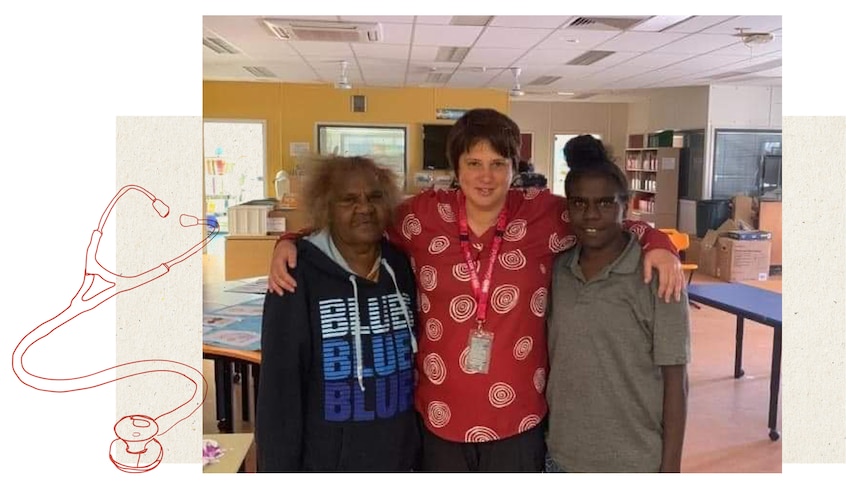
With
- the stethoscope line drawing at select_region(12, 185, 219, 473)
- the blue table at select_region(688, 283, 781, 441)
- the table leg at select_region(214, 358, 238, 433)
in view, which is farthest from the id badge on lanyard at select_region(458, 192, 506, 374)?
the blue table at select_region(688, 283, 781, 441)

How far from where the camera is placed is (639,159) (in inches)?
362

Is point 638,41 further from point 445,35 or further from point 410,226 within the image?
point 410,226

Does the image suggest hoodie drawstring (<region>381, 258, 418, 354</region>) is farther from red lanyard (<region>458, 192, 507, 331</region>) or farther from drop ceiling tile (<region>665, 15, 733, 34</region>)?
drop ceiling tile (<region>665, 15, 733, 34</region>)

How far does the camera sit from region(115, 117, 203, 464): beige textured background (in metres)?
1.19

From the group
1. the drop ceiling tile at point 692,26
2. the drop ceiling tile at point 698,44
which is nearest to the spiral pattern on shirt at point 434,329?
the drop ceiling tile at point 692,26

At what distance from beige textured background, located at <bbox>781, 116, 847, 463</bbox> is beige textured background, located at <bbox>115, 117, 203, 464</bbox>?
1146mm

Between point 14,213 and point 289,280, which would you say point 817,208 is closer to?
point 289,280

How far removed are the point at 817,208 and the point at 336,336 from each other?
97 centimetres

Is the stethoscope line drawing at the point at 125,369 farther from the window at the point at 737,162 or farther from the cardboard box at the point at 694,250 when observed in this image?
the window at the point at 737,162

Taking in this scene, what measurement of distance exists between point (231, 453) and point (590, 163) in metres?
1.04

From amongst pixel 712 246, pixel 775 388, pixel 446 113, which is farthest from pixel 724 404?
pixel 446 113

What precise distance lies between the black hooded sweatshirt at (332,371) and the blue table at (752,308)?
7.02ft

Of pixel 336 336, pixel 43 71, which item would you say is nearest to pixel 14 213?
pixel 43 71

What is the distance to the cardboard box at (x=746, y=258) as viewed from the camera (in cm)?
639
